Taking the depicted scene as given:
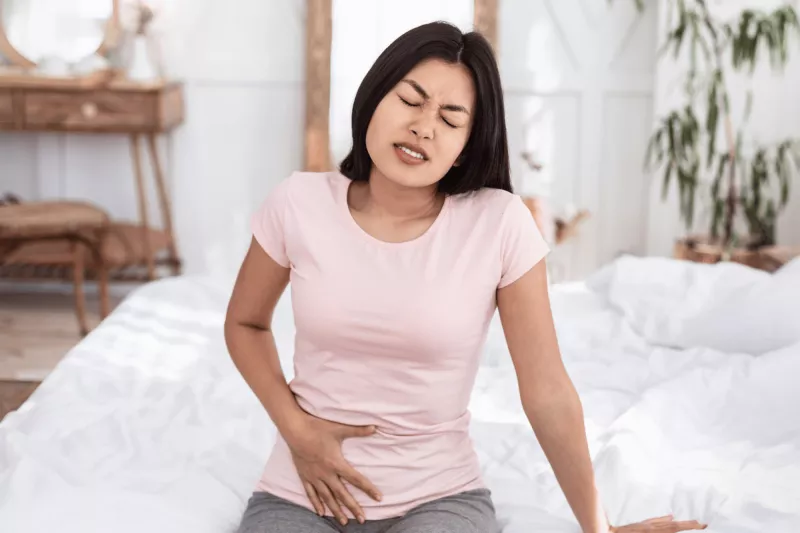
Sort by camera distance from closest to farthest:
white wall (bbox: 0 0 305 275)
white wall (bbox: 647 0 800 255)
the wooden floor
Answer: the wooden floor, white wall (bbox: 647 0 800 255), white wall (bbox: 0 0 305 275)

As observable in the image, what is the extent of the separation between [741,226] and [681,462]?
8.83 ft

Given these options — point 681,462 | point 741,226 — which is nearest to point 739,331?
point 681,462

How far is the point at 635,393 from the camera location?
200 cm

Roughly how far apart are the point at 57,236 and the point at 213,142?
3.35ft

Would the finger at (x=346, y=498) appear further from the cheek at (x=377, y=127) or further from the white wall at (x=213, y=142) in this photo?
the white wall at (x=213, y=142)

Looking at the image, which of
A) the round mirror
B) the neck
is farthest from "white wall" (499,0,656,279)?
the neck

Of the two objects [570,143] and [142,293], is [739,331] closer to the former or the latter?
[142,293]

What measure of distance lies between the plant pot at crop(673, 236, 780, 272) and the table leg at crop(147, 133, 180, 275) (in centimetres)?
206

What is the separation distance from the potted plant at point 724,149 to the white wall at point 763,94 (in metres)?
0.03

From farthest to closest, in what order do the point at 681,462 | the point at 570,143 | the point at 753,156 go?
the point at 570,143 → the point at 753,156 → the point at 681,462

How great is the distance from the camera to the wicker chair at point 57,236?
3529mm

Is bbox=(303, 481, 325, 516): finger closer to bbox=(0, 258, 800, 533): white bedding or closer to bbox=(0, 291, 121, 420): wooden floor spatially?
bbox=(0, 258, 800, 533): white bedding

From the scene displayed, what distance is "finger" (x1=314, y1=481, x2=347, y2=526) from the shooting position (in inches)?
48.5

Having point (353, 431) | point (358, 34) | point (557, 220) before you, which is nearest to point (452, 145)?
point (353, 431)
